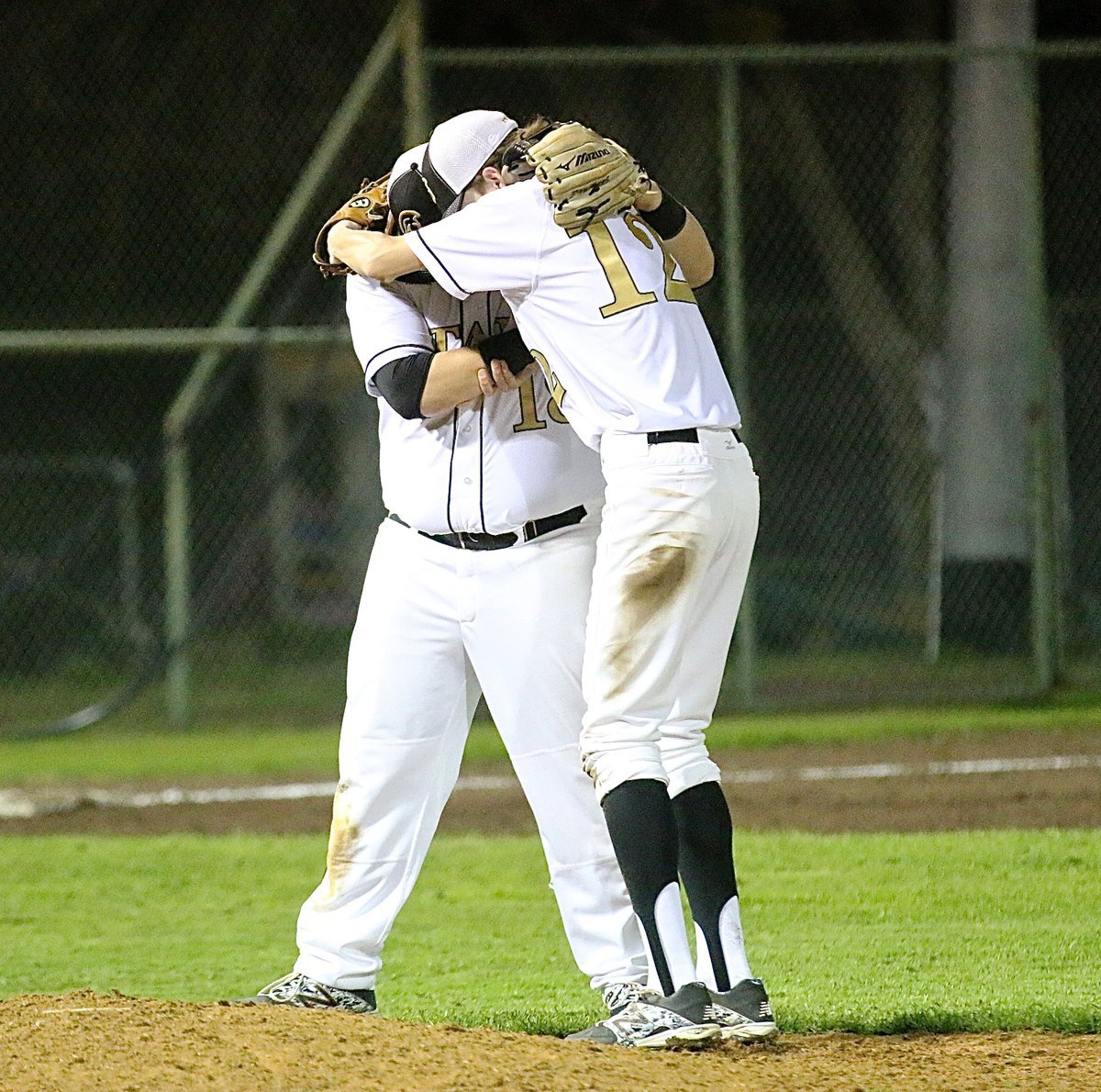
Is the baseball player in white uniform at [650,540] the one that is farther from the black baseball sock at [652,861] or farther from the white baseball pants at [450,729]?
the white baseball pants at [450,729]

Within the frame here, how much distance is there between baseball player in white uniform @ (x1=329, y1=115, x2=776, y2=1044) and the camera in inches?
158

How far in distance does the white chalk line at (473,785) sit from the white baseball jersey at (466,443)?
179 inches

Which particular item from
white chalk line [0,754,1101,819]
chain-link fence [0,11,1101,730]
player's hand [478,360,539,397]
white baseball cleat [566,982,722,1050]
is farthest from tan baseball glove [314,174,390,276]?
chain-link fence [0,11,1101,730]

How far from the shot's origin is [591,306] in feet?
13.4

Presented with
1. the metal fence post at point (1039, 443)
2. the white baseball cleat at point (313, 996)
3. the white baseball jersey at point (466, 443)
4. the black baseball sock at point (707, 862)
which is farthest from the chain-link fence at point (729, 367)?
the black baseball sock at point (707, 862)

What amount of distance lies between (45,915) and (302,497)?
846 centimetres

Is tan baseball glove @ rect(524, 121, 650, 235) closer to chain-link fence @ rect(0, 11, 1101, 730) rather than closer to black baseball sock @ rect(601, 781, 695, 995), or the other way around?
black baseball sock @ rect(601, 781, 695, 995)

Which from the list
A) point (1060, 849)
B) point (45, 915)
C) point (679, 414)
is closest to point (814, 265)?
point (1060, 849)

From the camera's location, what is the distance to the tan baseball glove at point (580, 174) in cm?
402

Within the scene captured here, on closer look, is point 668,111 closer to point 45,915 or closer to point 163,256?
point 163,256

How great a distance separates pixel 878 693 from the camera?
1141 cm

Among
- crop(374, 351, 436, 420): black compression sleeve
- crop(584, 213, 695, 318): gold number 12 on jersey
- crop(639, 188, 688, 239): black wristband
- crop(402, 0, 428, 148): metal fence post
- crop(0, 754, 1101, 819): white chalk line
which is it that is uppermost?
crop(402, 0, 428, 148): metal fence post

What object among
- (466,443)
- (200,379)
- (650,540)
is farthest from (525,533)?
(200,379)

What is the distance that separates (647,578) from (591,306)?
24.2 inches
